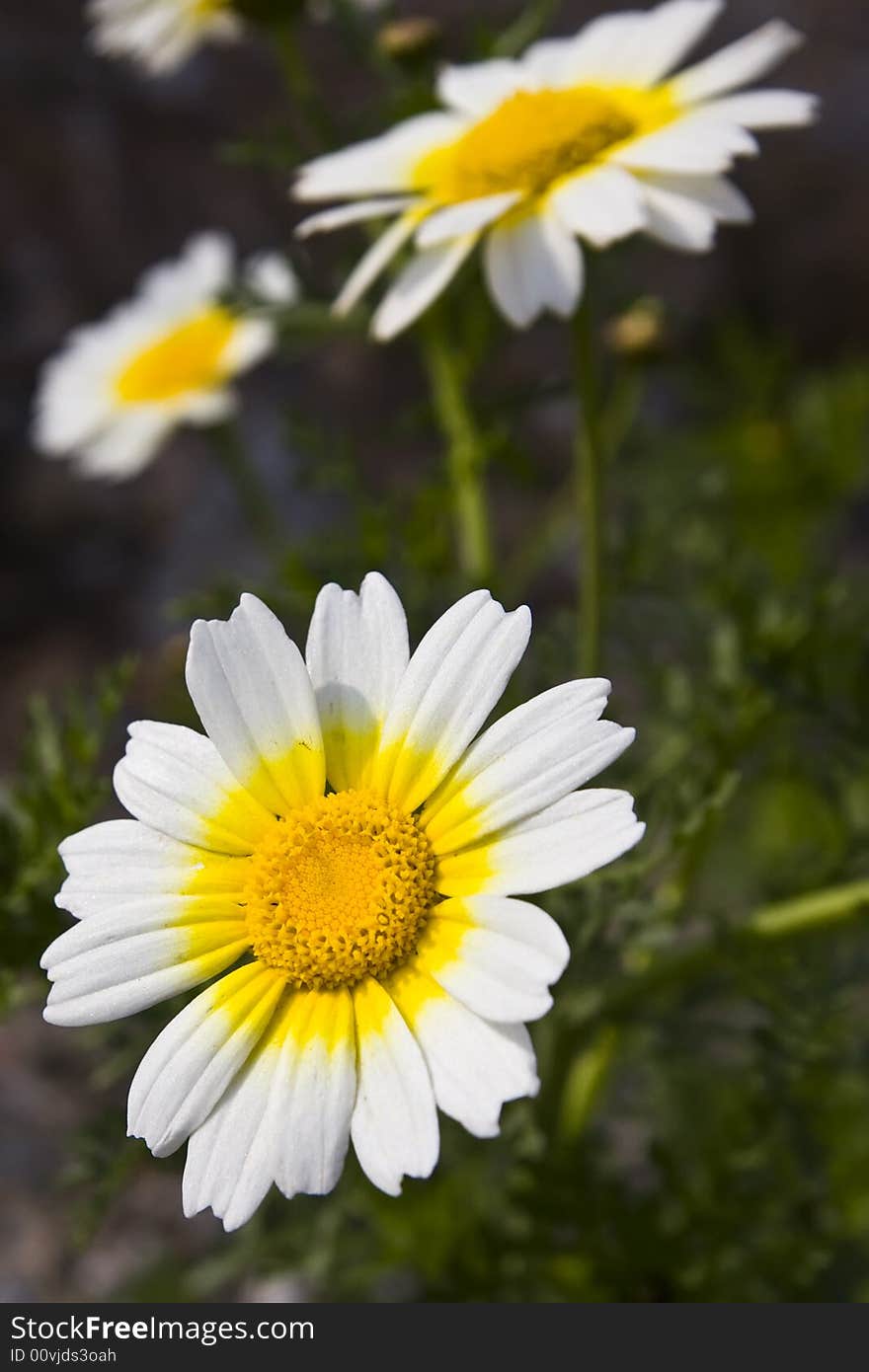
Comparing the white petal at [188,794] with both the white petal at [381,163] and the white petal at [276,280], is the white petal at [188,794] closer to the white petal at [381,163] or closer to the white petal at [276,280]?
the white petal at [381,163]

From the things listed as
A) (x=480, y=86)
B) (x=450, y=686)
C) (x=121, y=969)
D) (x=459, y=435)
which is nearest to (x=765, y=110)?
(x=480, y=86)

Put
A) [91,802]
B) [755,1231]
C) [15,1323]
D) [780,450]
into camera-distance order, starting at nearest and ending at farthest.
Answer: [91,802] → [15,1323] → [755,1231] → [780,450]

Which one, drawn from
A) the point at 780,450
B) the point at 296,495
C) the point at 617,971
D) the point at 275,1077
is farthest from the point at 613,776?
the point at 296,495

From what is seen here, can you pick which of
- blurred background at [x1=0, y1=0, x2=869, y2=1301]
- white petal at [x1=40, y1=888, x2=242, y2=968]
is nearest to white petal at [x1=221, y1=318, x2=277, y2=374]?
blurred background at [x1=0, y1=0, x2=869, y2=1301]

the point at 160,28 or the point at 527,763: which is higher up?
the point at 160,28

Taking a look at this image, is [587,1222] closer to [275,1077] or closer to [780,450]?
[275,1077]

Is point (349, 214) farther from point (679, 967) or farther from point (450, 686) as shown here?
point (679, 967)
